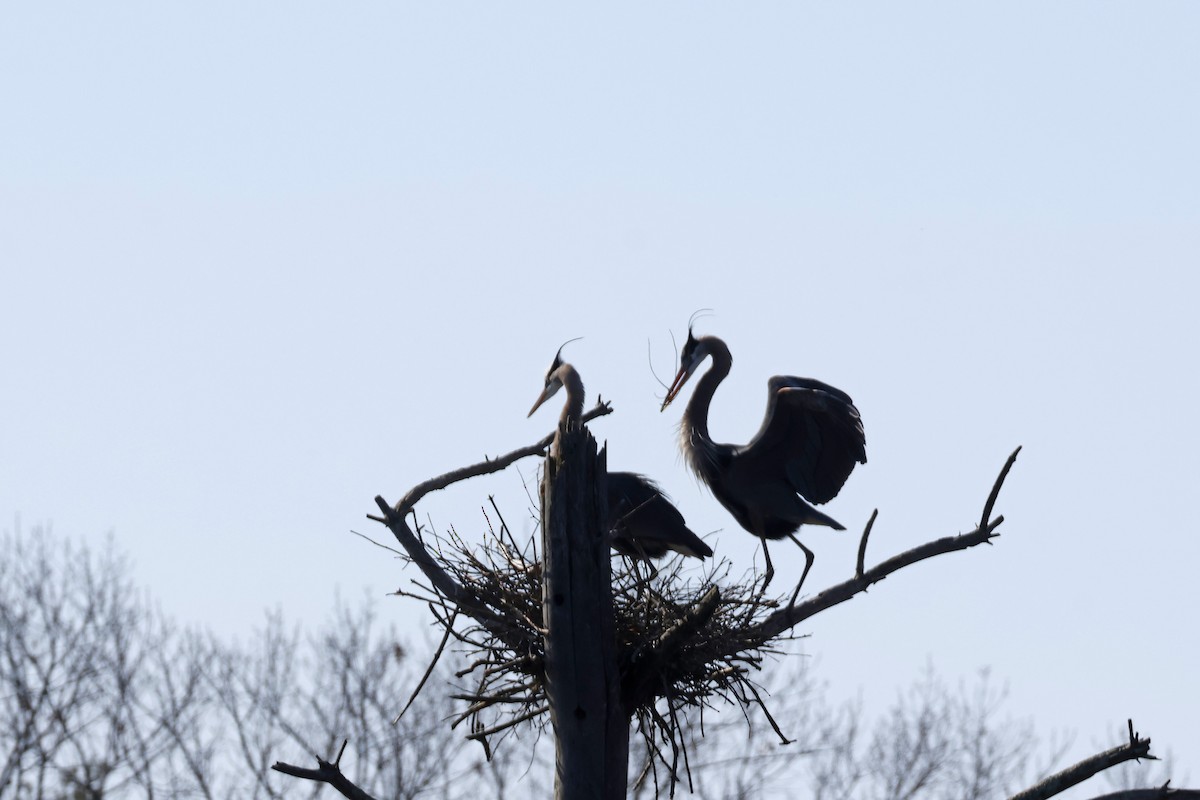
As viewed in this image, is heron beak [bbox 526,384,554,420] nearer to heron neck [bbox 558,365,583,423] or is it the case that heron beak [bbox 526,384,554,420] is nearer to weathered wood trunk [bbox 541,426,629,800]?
heron neck [bbox 558,365,583,423]

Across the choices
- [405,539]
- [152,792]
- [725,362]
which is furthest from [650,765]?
[152,792]

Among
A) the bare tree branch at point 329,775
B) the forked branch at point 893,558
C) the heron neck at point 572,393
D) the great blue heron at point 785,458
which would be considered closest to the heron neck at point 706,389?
the great blue heron at point 785,458

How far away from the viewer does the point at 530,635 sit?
25.7 feet

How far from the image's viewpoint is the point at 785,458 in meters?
10.9

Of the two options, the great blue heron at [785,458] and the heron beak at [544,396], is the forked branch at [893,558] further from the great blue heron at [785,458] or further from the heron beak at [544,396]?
the heron beak at [544,396]

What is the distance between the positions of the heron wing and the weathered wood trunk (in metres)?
3.04

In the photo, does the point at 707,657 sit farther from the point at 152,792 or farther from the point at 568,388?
the point at 152,792

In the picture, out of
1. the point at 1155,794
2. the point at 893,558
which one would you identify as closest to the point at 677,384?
the point at 893,558

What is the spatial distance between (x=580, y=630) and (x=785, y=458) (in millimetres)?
3593

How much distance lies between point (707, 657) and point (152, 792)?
Answer: 13.0 metres

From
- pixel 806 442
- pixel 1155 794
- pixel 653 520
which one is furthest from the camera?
pixel 653 520

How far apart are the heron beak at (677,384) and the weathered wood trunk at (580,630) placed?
4288 mm

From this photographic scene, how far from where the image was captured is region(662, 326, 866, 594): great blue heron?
34.6 ft

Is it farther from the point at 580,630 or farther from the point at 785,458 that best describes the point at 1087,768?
the point at 785,458
